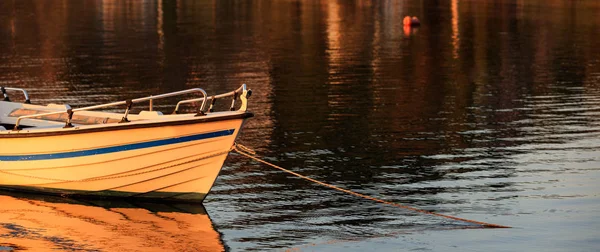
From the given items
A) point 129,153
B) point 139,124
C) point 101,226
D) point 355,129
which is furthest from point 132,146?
point 355,129

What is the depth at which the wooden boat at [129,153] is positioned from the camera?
17.7 metres

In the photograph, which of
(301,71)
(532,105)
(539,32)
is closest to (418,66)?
(301,71)

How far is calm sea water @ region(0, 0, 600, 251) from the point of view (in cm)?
1677

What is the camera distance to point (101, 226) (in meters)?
17.3

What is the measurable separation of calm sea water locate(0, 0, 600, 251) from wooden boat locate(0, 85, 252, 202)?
37 cm

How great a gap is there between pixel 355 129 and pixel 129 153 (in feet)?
32.2

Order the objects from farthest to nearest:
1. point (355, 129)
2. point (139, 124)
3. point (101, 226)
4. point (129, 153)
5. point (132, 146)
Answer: point (355, 129)
point (129, 153)
point (132, 146)
point (139, 124)
point (101, 226)

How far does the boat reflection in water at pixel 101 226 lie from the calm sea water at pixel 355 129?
0.05 m

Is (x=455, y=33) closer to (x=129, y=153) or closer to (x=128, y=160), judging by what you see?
(x=128, y=160)

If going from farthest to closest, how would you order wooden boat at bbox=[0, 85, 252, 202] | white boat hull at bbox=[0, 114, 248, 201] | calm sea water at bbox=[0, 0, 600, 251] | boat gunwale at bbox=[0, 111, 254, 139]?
white boat hull at bbox=[0, 114, 248, 201] < wooden boat at bbox=[0, 85, 252, 202] < boat gunwale at bbox=[0, 111, 254, 139] < calm sea water at bbox=[0, 0, 600, 251]

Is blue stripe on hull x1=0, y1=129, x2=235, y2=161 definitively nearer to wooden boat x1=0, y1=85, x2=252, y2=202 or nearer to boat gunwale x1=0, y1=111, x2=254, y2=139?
wooden boat x1=0, y1=85, x2=252, y2=202

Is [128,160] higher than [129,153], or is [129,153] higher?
[129,153]

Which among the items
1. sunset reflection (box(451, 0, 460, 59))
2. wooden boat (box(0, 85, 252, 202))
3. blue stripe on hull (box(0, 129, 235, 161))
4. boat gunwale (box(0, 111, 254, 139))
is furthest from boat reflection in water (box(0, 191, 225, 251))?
sunset reflection (box(451, 0, 460, 59))

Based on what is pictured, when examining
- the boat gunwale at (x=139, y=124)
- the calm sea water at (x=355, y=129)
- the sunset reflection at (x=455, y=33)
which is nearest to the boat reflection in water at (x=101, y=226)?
the calm sea water at (x=355, y=129)
